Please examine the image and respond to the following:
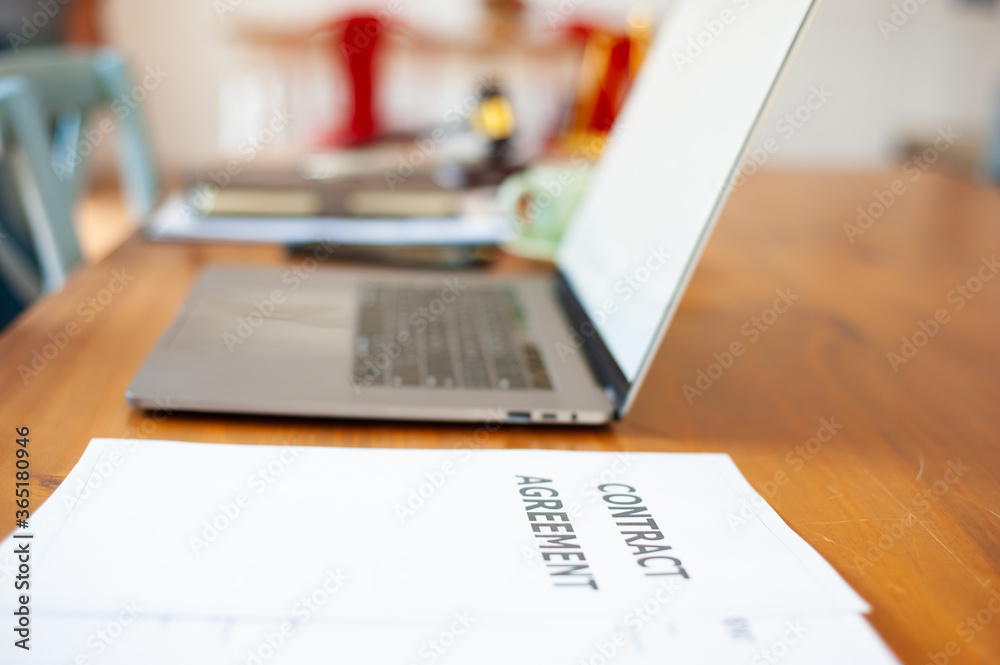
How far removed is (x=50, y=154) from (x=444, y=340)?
0.73 meters

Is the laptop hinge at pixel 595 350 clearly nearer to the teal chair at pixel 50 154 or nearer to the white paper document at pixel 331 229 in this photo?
the white paper document at pixel 331 229

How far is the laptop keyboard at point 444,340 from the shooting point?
1.96 feet

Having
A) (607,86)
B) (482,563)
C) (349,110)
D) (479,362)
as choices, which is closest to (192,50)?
(349,110)

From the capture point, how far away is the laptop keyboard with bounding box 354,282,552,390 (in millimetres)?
596

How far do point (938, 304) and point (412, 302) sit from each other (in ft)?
1.80

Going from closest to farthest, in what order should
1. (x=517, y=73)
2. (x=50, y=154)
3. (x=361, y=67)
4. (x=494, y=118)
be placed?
(x=50, y=154)
(x=494, y=118)
(x=361, y=67)
(x=517, y=73)

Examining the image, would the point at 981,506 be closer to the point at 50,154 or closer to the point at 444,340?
the point at 444,340

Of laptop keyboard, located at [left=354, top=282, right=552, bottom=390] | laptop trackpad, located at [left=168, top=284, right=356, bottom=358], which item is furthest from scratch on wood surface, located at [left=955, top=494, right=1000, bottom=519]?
laptop trackpad, located at [left=168, top=284, right=356, bottom=358]

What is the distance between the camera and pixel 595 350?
2.10 ft

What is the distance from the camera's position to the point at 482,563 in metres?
0.41

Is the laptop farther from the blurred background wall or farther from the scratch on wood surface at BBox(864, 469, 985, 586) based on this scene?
the blurred background wall

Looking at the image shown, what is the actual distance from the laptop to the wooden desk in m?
0.02

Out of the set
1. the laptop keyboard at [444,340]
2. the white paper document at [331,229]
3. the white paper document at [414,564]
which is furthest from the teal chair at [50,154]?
the white paper document at [414,564]

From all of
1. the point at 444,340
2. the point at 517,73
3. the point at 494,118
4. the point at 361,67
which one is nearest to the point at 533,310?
the point at 444,340
